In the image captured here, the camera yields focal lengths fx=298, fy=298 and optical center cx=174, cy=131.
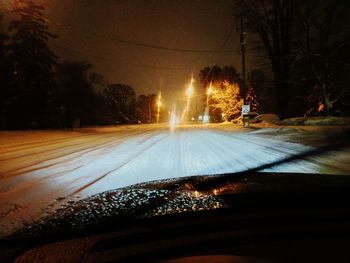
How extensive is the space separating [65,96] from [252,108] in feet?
101

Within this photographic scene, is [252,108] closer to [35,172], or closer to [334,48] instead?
[334,48]

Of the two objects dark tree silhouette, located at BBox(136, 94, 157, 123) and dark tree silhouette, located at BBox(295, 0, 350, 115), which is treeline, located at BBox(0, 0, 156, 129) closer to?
dark tree silhouette, located at BBox(295, 0, 350, 115)

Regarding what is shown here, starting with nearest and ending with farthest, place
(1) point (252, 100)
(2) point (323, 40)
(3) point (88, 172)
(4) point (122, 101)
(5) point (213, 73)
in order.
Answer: (3) point (88, 172), (2) point (323, 40), (1) point (252, 100), (5) point (213, 73), (4) point (122, 101)

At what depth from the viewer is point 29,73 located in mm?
37531

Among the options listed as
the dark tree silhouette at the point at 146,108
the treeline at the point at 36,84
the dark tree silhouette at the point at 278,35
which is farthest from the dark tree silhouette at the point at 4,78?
the dark tree silhouette at the point at 146,108

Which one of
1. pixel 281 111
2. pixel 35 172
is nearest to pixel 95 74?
pixel 281 111

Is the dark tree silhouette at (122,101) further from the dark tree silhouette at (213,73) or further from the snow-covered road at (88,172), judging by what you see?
the snow-covered road at (88,172)

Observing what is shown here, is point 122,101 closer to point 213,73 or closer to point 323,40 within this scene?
point 213,73

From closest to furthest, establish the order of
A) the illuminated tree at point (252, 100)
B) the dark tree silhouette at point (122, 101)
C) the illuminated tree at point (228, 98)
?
the illuminated tree at point (228, 98) < the illuminated tree at point (252, 100) < the dark tree silhouette at point (122, 101)

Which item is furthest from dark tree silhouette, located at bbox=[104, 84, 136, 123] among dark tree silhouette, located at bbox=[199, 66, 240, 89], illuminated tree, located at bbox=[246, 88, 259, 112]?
illuminated tree, located at bbox=[246, 88, 259, 112]

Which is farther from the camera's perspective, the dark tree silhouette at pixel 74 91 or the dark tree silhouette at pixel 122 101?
the dark tree silhouette at pixel 122 101

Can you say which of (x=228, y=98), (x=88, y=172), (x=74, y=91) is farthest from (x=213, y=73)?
(x=88, y=172)

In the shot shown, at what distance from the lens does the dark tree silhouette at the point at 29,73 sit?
36.4 meters

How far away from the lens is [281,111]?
106 feet
